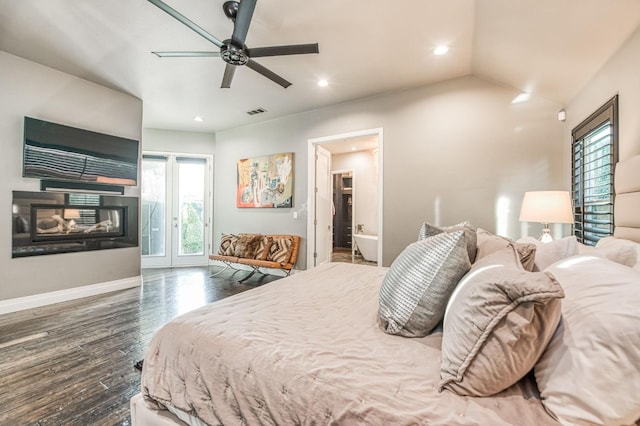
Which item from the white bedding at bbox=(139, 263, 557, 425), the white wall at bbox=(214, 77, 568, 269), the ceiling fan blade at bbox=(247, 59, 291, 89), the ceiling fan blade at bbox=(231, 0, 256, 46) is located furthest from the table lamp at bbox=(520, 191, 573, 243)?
the ceiling fan blade at bbox=(231, 0, 256, 46)

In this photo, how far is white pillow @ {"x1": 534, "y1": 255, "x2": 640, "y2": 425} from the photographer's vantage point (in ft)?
1.98

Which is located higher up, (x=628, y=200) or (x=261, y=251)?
(x=628, y=200)

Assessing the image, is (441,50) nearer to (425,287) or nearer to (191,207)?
(425,287)

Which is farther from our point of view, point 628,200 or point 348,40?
point 348,40

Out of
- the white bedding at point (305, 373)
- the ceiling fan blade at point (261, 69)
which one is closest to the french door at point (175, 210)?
the ceiling fan blade at point (261, 69)

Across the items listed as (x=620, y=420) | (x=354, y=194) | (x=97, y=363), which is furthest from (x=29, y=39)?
(x=354, y=194)

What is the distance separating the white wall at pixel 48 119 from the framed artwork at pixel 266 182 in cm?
191

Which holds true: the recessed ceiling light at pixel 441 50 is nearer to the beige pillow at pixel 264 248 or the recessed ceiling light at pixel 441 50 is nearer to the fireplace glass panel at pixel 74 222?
the beige pillow at pixel 264 248

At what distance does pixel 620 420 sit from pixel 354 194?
22.1 feet

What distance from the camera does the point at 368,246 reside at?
6379mm

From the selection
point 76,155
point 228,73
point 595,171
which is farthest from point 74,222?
point 595,171

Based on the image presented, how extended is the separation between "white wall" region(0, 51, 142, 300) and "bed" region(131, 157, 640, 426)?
331 cm

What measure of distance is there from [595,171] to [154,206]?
683cm

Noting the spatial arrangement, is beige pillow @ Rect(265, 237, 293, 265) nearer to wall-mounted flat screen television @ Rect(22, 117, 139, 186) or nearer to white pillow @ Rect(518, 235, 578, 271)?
wall-mounted flat screen television @ Rect(22, 117, 139, 186)
